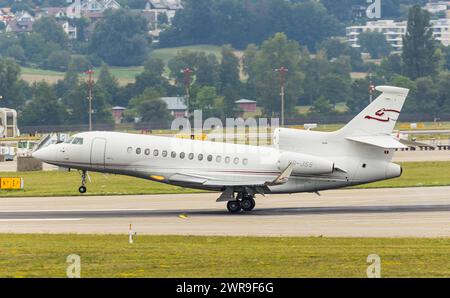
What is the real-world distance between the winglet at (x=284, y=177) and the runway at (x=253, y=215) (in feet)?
4.32

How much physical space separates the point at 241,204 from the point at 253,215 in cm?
129

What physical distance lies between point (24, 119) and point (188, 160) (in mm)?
96031

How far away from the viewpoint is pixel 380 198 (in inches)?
2034

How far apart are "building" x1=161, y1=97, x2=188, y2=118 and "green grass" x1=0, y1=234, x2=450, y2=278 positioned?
107 m

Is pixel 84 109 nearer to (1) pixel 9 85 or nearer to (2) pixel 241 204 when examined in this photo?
(1) pixel 9 85

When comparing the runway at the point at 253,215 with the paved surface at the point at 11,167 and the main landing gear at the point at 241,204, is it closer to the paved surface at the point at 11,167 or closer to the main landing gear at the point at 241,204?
the main landing gear at the point at 241,204

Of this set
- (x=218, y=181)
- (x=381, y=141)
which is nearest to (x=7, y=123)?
(x=218, y=181)

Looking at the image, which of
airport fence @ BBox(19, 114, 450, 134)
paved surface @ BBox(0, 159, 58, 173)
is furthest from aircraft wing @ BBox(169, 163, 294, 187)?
airport fence @ BBox(19, 114, 450, 134)

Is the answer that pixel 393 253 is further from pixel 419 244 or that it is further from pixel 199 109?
pixel 199 109

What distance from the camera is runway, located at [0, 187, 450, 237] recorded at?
3991 centimetres

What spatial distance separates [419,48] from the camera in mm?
165125

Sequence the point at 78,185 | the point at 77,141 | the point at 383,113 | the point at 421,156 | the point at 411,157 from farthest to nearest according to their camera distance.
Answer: the point at 421,156
the point at 411,157
the point at 78,185
the point at 77,141
the point at 383,113

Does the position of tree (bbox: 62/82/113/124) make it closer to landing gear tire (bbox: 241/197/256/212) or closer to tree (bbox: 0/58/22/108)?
tree (bbox: 0/58/22/108)

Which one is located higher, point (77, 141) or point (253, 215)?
point (77, 141)
